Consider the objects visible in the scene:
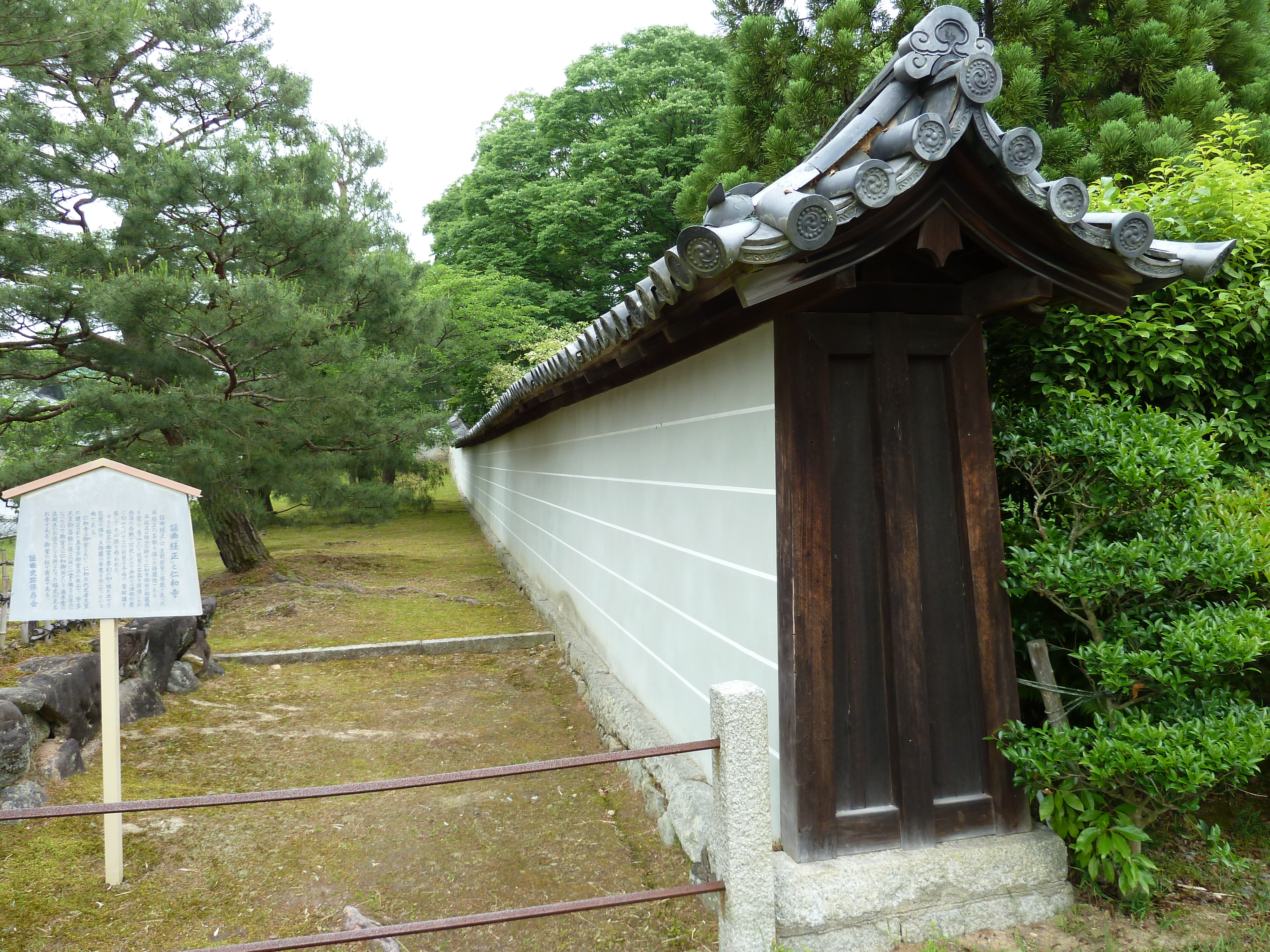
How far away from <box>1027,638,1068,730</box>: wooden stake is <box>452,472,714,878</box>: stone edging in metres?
1.30

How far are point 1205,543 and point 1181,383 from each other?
102 cm

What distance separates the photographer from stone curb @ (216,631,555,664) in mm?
7441

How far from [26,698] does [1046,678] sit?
525 centimetres

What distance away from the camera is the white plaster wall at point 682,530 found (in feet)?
9.98

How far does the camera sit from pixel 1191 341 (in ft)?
11.3

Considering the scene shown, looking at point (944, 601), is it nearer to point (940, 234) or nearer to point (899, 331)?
point (899, 331)

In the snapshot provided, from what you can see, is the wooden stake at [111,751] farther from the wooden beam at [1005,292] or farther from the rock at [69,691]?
the wooden beam at [1005,292]

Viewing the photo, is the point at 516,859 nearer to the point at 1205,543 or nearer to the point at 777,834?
the point at 777,834

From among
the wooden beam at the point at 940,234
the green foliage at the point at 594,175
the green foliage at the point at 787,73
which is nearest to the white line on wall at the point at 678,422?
the wooden beam at the point at 940,234

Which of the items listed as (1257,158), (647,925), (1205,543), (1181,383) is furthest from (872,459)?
(1257,158)

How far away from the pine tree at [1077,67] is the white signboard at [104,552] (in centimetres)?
520

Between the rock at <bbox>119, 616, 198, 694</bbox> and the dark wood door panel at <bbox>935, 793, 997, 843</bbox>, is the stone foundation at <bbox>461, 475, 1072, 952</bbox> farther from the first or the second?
the rock at <bbox>119, 616, 198, 694</bbox>

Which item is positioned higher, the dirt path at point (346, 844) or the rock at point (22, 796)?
the rock at point (22, 796)

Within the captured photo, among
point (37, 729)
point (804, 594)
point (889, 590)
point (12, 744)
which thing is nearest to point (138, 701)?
point (37, 729)
